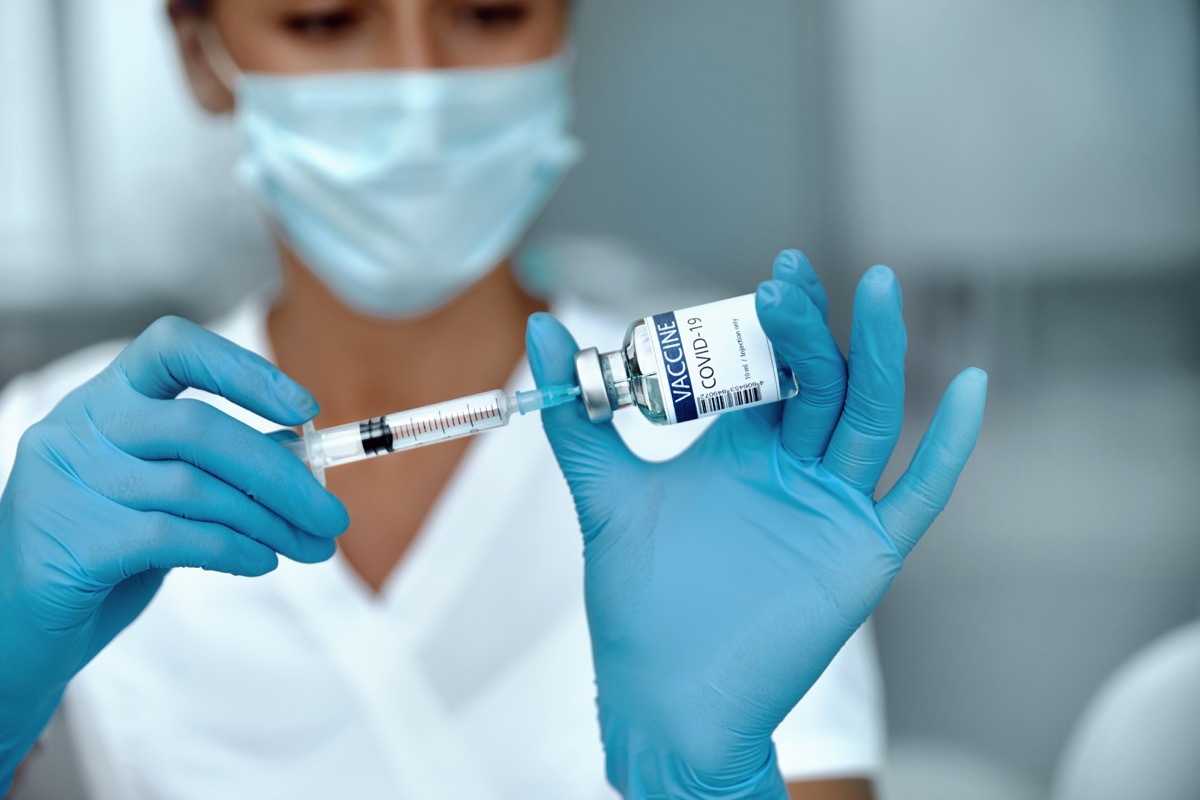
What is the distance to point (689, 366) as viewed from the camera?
76 centimetres

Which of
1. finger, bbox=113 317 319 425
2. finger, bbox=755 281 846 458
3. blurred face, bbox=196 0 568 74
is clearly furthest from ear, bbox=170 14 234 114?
finger, bbox=755 281 846 458

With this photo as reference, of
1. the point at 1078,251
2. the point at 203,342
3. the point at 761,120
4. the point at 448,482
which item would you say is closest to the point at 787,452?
the point at 203,342

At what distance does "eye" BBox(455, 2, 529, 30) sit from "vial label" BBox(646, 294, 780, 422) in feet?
2.18

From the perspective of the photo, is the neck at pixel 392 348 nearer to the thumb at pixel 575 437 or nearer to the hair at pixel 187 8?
the hair at pixel 187 8

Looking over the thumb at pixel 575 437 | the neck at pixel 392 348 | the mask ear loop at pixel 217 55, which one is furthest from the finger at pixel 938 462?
the mask ear loop at pixel 217 55

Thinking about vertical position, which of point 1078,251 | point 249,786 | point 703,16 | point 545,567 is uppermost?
point 703,16

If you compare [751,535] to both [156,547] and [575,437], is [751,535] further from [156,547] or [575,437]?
[156,547]

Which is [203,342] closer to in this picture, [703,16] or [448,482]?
[448,482]

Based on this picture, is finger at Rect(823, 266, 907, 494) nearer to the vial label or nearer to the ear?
the vial label

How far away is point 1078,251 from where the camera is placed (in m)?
1.61

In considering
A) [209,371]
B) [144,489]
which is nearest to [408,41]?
[209,371]

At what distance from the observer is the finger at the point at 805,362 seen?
Result: 748 millimetres

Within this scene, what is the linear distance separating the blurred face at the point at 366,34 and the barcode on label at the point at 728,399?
690 mm

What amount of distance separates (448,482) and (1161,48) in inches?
57.0
